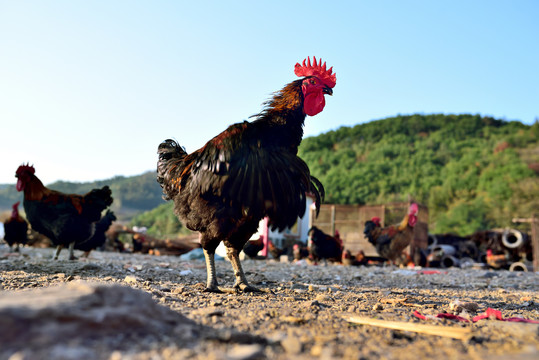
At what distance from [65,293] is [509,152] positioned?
4224 cm

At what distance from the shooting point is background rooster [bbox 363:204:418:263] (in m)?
13.5

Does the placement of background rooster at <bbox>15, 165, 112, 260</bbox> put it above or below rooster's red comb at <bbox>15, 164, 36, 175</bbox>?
below

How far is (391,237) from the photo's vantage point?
13508 millimetres

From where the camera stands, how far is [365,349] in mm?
2006

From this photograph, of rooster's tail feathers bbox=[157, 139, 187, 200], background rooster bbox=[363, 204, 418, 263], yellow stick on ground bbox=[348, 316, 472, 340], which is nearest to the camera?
yellow stick on ground bbox=[348, 316, 472, 340]

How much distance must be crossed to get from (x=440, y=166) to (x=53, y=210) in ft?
123

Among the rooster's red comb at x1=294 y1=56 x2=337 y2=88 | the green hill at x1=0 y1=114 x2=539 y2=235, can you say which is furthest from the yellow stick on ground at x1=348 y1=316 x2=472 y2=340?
the green hill at x1=0 y1=114 x2=539 y2=235

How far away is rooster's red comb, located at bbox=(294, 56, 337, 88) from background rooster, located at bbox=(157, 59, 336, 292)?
1 cm

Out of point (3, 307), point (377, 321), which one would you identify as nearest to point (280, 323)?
point (377, 321)

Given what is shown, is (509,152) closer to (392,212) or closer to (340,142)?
(340,142)

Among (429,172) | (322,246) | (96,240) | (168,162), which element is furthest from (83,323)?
(429,172)

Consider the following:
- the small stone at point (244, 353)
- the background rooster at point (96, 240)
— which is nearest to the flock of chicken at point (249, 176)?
the small stone at point (244, 353)

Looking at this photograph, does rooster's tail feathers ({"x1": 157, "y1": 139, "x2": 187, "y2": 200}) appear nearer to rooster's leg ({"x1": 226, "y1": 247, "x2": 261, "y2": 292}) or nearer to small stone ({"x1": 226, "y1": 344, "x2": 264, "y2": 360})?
rooster's leg ({"x1": 226, "y1": 247, "x2": 261, "y2": 292})

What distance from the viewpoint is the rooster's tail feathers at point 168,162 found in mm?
5387
